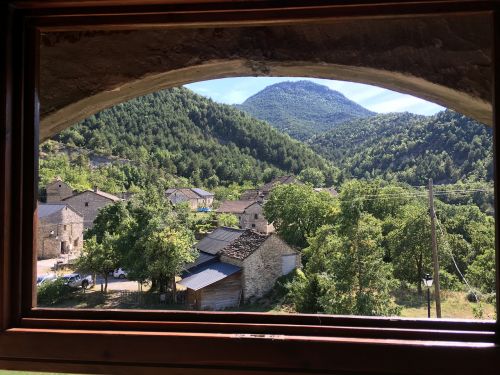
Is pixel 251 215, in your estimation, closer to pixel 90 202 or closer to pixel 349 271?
pixel 90 202

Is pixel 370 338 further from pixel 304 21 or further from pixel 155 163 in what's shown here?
pixel 155 163

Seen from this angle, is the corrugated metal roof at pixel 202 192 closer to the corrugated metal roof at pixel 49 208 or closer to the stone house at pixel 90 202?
the stone house at pixel 90 202

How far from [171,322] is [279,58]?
0.69 metres

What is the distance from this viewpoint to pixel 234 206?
1.44 meters

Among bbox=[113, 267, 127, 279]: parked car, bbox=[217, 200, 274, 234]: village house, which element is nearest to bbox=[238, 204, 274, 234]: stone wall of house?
bbox=[217, 200, 274, 234]: village house

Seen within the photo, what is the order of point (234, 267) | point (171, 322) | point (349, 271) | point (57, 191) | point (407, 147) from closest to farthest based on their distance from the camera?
point (171, 322) → point (57, 191) → point (407, 147) → point (234, 267) → point (349, 271)

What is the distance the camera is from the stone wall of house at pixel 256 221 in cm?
153

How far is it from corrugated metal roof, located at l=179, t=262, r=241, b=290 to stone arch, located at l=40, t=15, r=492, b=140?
672mm

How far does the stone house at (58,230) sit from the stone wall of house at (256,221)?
0.60 meters

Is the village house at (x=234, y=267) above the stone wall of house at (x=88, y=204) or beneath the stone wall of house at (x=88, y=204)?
beneath

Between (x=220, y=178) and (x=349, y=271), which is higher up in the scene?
(x=220, y=178)

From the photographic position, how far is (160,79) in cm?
111

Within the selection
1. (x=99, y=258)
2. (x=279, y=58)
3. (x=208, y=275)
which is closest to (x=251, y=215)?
(x=208, y=275)

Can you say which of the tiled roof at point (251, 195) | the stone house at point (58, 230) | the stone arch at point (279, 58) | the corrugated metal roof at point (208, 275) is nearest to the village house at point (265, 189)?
the tiled roof at point (251, 195)
